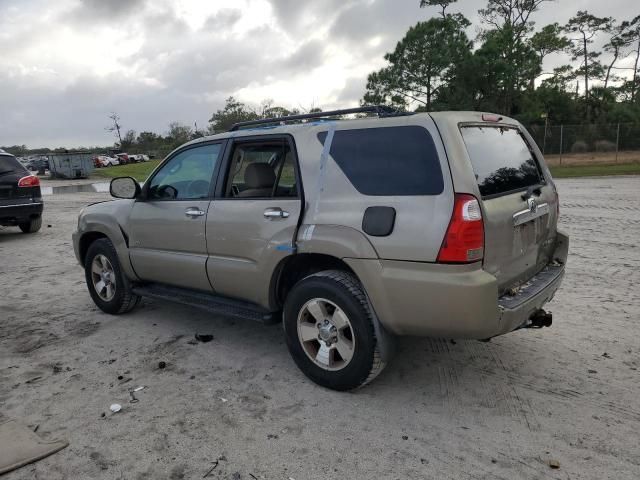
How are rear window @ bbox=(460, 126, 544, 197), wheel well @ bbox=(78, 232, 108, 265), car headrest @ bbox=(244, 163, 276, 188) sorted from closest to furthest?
rear window @ bbox=(460, 126, 544, 197) < car headrest @ bbox=(244, 163, 276, 188) < wheel well @ bbox=(78, 232, 108, 265)

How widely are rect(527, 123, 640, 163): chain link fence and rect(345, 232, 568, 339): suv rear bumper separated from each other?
29.5 meters

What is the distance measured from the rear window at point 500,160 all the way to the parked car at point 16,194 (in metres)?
9.37

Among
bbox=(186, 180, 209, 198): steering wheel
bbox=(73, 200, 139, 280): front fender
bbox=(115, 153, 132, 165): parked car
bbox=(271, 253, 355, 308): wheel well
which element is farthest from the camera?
bbox=(115, 153, 132, 165): parked car

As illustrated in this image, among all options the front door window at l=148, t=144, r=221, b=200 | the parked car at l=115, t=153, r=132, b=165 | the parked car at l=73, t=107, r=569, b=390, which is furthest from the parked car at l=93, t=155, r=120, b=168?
the parked car at l=73, t=107, r=569, b=390

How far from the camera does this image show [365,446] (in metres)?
2.87

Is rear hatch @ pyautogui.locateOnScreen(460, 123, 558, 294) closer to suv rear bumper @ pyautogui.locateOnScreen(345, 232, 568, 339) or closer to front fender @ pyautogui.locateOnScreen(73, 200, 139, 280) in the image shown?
suv rear bumper @ pyautogui.locateOnScreen(345, 232, 568, 339)

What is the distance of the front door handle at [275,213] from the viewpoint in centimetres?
361

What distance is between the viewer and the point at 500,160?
346cm

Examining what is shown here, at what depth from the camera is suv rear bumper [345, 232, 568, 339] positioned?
2883mm

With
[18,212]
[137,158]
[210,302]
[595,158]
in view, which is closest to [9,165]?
[18,212]

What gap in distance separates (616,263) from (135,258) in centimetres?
576

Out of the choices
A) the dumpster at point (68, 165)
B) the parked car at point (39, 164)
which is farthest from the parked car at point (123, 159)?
the dumpster at point (68, 165)

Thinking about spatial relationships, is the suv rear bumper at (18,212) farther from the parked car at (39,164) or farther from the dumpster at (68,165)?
the parked car at (39,164)

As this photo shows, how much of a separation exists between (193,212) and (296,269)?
1081mm
